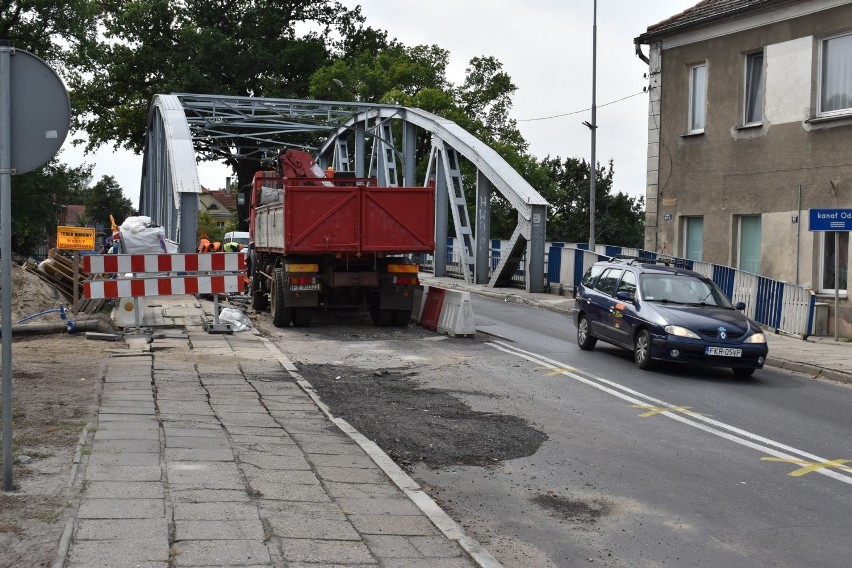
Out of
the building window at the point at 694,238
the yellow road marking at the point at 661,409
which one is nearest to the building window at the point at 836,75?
the building window at the point at 694,238

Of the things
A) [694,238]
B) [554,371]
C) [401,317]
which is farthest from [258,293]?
[694,238]

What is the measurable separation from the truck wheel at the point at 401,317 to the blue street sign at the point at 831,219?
7.38 metres

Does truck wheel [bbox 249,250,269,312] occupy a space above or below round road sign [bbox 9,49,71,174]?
below

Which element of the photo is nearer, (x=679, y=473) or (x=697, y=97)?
(x=679, y=473)

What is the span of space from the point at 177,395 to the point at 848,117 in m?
14.4

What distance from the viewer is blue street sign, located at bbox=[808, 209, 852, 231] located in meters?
16.5

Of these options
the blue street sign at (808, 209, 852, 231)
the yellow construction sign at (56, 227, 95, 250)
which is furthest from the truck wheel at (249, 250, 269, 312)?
the blue street sign at (808, 209, 852, 231)

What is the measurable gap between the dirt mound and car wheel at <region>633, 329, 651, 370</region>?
11.0m

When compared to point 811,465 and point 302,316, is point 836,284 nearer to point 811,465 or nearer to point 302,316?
Answer: point 302,316

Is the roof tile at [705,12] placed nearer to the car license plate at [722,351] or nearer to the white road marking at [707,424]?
the car license plate at [722,351]

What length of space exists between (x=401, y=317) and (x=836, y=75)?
386 inches

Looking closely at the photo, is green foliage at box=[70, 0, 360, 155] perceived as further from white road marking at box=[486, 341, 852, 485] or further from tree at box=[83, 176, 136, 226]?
tree at box=[83, 176, 136, 226]

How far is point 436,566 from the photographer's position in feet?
16.5

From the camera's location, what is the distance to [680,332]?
1319 cm
